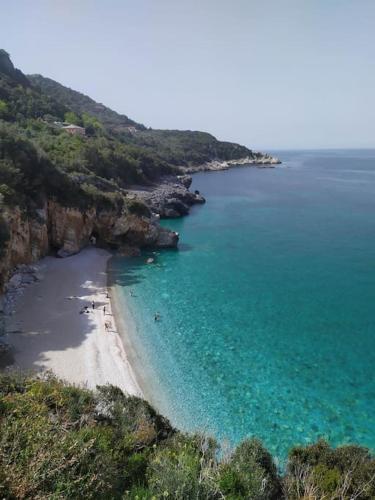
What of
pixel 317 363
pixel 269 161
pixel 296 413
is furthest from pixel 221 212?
pixel 269 161

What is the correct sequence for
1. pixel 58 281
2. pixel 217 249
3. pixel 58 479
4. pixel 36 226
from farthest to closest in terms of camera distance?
1. pixel 217 249
2. pixel 36 226
3. pixel 58 281
4. pixel 58 479

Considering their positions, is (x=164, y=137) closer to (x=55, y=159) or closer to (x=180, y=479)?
(x=55, y=159)

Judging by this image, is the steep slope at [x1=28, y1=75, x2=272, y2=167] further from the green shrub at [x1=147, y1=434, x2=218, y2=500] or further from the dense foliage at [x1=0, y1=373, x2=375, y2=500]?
the green shrub at [x1=147, y1=434, x2=218, y2=500]

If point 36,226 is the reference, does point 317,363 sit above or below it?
below

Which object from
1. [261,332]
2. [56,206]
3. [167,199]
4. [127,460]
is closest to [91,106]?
[167,199]

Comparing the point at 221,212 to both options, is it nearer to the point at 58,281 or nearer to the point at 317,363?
the point at 58,281
